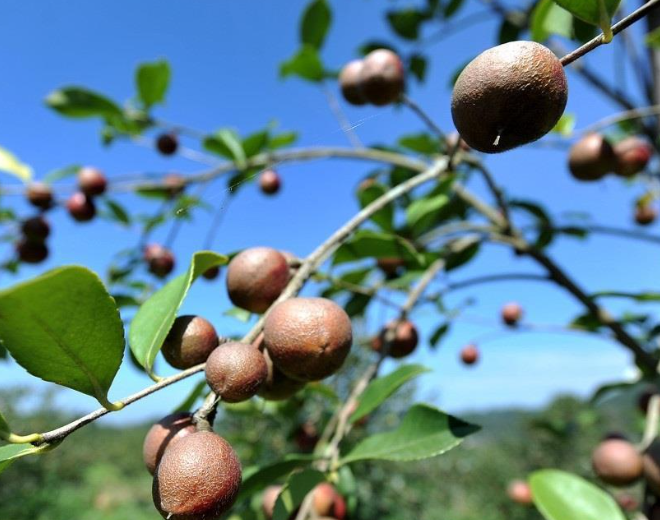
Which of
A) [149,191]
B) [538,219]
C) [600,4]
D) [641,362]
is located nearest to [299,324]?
[600,4]

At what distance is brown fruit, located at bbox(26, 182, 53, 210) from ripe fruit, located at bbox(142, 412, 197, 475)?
167 centimetres

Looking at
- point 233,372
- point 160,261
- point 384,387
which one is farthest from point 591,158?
point 160,261

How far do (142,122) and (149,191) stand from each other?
342 mm

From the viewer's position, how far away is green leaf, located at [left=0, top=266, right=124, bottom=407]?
1.49ft

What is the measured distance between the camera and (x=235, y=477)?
53cm

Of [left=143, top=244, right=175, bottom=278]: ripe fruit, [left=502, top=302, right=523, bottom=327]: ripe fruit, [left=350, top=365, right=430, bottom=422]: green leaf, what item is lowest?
[left=502, top=302, right=523, bottom=327]: ripe fruit

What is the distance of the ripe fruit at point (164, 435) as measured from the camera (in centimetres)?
58

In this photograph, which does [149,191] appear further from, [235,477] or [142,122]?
[235,477]

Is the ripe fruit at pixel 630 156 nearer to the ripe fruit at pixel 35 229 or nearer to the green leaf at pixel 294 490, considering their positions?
the green leaf at pixel 294 490

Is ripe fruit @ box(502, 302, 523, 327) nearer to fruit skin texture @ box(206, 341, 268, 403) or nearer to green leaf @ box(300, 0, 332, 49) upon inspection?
green leaf @ box(300, 0, 332, 49)

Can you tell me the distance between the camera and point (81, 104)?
194 cm

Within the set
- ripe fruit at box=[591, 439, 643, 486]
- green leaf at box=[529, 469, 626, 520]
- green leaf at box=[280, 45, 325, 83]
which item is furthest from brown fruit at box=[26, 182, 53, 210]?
ripe fruit at box=[591, 439, 643, 486]

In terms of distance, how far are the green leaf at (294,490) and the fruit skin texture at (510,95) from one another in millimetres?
558

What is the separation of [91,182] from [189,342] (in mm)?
1558
